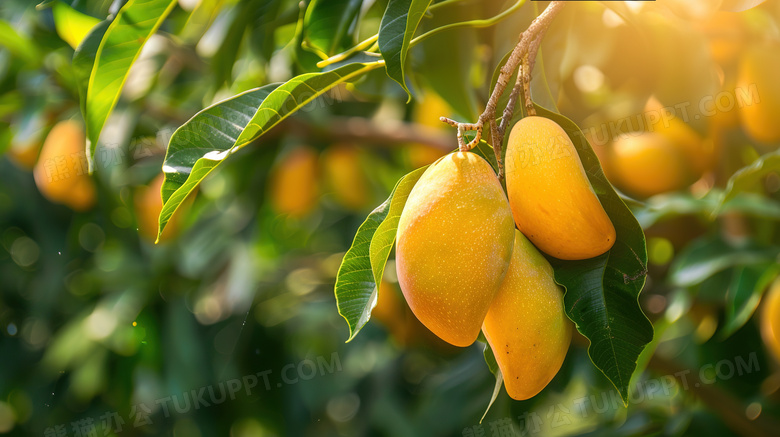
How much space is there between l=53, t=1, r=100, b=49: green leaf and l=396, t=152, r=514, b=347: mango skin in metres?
0.74

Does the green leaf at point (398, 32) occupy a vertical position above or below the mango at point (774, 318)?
above

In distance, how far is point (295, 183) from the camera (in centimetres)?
159

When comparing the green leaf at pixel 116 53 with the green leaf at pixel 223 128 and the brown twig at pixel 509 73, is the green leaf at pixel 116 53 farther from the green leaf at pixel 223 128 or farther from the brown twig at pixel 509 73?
the brown twig at pixel 509 73

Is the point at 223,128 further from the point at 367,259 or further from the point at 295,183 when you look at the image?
the point at 295,183

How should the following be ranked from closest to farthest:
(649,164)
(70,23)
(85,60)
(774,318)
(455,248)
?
1. (455,248)
2. (85,60)
3. (774,318)
4. (70,23)
5. (649,164)

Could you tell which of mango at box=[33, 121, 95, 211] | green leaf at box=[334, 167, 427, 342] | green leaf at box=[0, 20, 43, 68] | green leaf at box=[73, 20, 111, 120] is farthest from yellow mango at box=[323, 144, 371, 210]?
green leaf at box=[334, 167, 427, 342]

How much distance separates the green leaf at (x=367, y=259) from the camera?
0.53 metres

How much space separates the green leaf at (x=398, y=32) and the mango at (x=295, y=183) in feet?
3.46

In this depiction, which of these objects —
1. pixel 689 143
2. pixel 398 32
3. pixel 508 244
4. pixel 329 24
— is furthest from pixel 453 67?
pixel 689 143

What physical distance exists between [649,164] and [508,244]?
866 millimetres

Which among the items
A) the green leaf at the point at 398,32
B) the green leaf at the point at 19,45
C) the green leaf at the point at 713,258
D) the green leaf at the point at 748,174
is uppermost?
the green leaf at the point at 398,32

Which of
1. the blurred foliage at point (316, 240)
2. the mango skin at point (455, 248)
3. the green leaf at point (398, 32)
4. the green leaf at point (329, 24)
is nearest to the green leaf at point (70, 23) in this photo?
the blurred foliage at point (316, 240)

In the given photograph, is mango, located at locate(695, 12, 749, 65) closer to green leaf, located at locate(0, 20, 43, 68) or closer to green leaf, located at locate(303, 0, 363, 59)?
green leaf, located at locate(303, 0, 363, 59)

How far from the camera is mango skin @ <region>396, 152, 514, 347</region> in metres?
0.46
